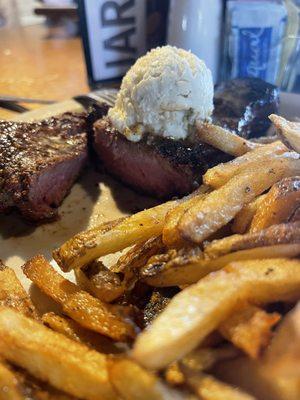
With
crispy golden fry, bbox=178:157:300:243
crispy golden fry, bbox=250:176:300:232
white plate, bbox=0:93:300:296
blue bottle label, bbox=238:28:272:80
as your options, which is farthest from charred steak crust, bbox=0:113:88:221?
blue bottle label, bbox=238:28:272:80

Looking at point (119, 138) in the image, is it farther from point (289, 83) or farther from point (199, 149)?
point (289, 83)

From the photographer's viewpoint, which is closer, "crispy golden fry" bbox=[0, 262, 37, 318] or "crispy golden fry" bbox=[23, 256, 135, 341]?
"crispy golden fry" bbox=[23, 256, 135, 341]

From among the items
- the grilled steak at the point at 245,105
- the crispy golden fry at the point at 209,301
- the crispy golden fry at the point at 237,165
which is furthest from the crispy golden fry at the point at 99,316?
the grilled steak at the point at 245,105

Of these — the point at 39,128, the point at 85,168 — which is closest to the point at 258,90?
the point at 85,168

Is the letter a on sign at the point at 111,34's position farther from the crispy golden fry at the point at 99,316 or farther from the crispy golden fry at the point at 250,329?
the crispy golden fry at the point at 250,329

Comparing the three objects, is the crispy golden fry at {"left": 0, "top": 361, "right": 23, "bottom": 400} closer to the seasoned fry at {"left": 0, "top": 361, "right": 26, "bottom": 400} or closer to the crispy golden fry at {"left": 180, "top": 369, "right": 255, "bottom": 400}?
the seasoned fry at {"left": 0, "top": 361, "right": 26, "bottom": 400}

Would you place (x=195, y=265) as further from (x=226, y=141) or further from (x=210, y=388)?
(x=226, y=141)
